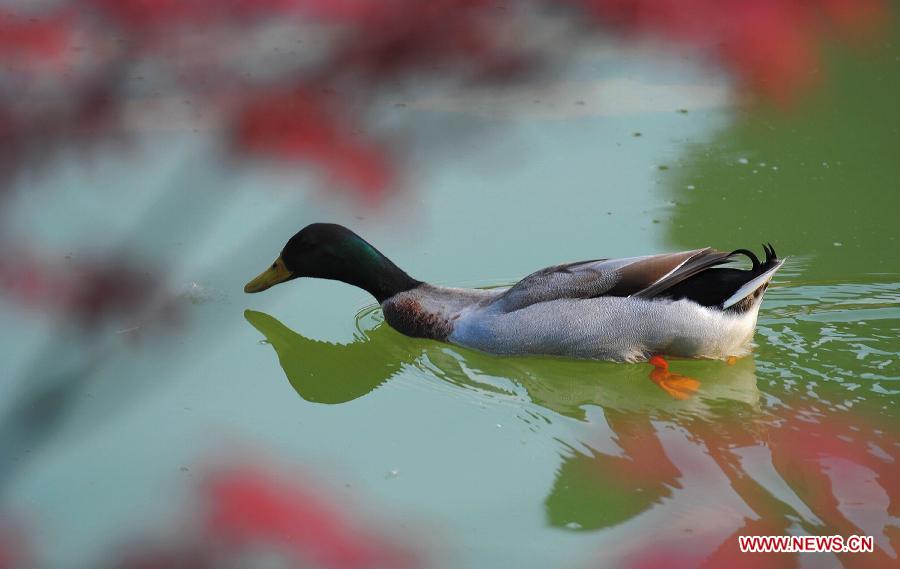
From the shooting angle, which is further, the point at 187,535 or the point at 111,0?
the point at 187,535

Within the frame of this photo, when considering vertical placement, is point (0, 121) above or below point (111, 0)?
below

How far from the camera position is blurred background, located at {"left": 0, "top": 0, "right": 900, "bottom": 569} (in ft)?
7.84

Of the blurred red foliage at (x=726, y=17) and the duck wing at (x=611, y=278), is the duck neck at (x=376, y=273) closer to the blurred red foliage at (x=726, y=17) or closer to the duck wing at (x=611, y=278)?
the duck wing at (x=611, y=278)

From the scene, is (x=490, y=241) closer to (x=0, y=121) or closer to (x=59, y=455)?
(x=59, y=455)

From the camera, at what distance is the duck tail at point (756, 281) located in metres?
4.23

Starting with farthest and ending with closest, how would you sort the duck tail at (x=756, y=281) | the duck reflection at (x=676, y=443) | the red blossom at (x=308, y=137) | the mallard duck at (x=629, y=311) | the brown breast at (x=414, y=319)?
the brown breast at (x=414, y=319) < the mallard duck at (x=629, y=311) < the duck tail at (x=756, y=281) < the duck reflection at (x=676, y=443) < the red blossom at (x=308, y=137)

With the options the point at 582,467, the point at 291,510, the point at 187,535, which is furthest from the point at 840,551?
the point at 187,535

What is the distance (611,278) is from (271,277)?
4.63ft

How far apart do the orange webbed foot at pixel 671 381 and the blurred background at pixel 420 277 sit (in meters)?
0.01

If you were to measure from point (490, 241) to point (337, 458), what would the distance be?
1.75 metres

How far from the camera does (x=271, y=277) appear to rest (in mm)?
4918

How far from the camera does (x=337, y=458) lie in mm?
3953

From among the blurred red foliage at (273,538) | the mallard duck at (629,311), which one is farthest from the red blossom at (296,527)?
the mallard duck at (629,311)

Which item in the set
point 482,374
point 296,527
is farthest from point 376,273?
point 296,527
